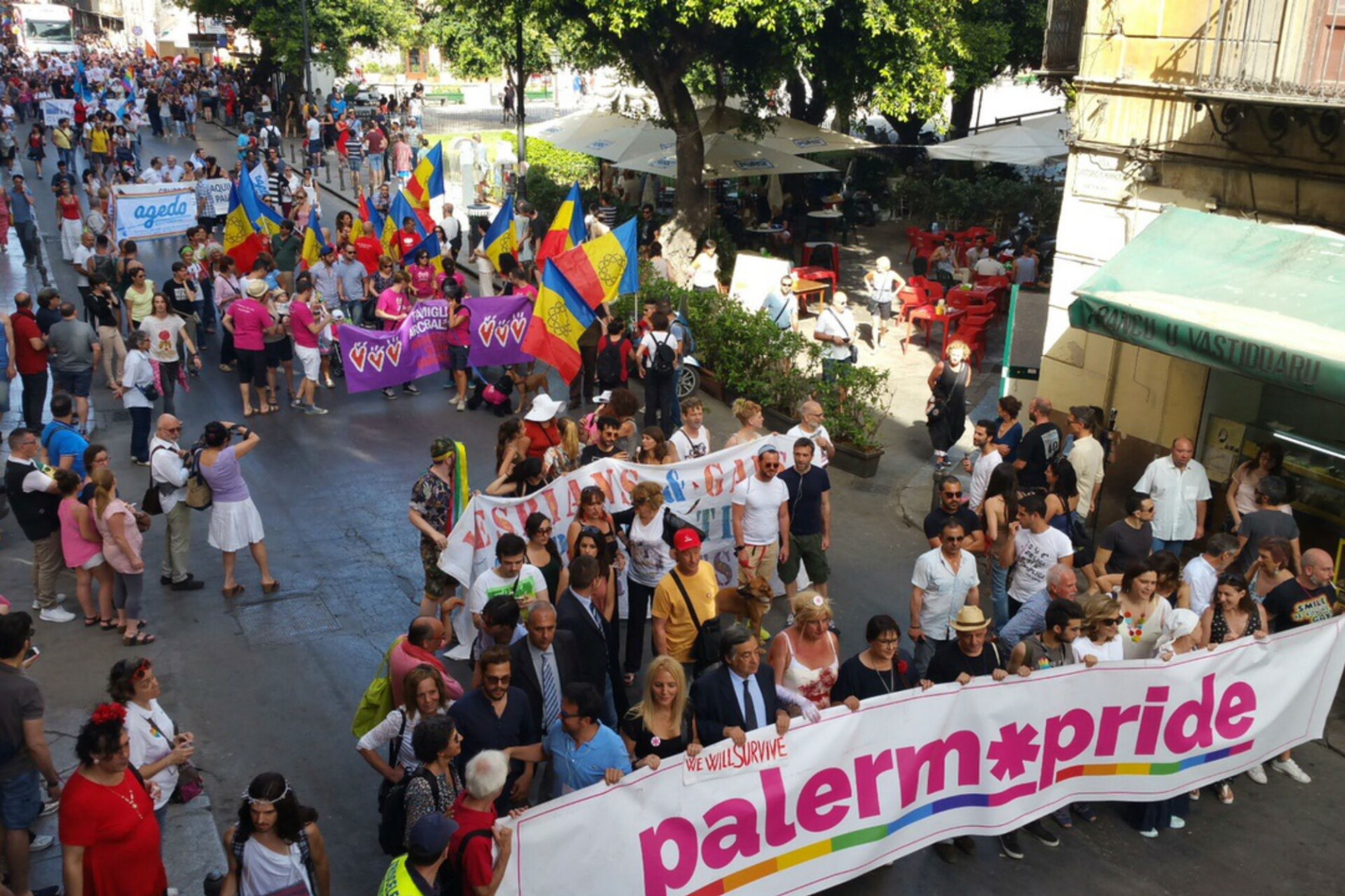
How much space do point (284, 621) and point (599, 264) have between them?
5.73m

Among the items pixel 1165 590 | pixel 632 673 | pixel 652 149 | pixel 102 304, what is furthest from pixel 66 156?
pixel 1165 590

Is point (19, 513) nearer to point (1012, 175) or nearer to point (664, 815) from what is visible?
point (664, 815)

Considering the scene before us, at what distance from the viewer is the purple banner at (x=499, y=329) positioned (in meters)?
15.2

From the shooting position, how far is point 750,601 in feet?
27.6

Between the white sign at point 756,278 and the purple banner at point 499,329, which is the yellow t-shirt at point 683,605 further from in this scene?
the white sign at point 756,278

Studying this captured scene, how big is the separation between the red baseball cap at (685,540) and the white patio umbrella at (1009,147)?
20.0 metres

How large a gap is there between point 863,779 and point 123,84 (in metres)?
53.5

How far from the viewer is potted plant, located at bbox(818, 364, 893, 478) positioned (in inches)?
547

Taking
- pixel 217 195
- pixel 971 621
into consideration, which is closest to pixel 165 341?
pixel 971 621

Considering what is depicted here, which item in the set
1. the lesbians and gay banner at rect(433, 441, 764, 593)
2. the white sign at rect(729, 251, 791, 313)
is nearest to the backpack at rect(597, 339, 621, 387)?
the lesbians and gay banner at rect(433, 441, 764, 593)

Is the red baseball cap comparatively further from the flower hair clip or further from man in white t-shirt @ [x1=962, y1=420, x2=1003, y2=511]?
man in white t-shirt @ [x1=962, y1=420, x2=1003, y2=511]

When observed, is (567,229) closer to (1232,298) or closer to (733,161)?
(733,161)

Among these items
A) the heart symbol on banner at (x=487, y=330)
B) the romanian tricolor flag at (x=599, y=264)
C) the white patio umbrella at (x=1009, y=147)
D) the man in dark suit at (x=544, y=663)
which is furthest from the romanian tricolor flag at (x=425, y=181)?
the man in dark suit at (x=544, y=663)

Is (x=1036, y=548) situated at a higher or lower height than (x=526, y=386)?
higher
